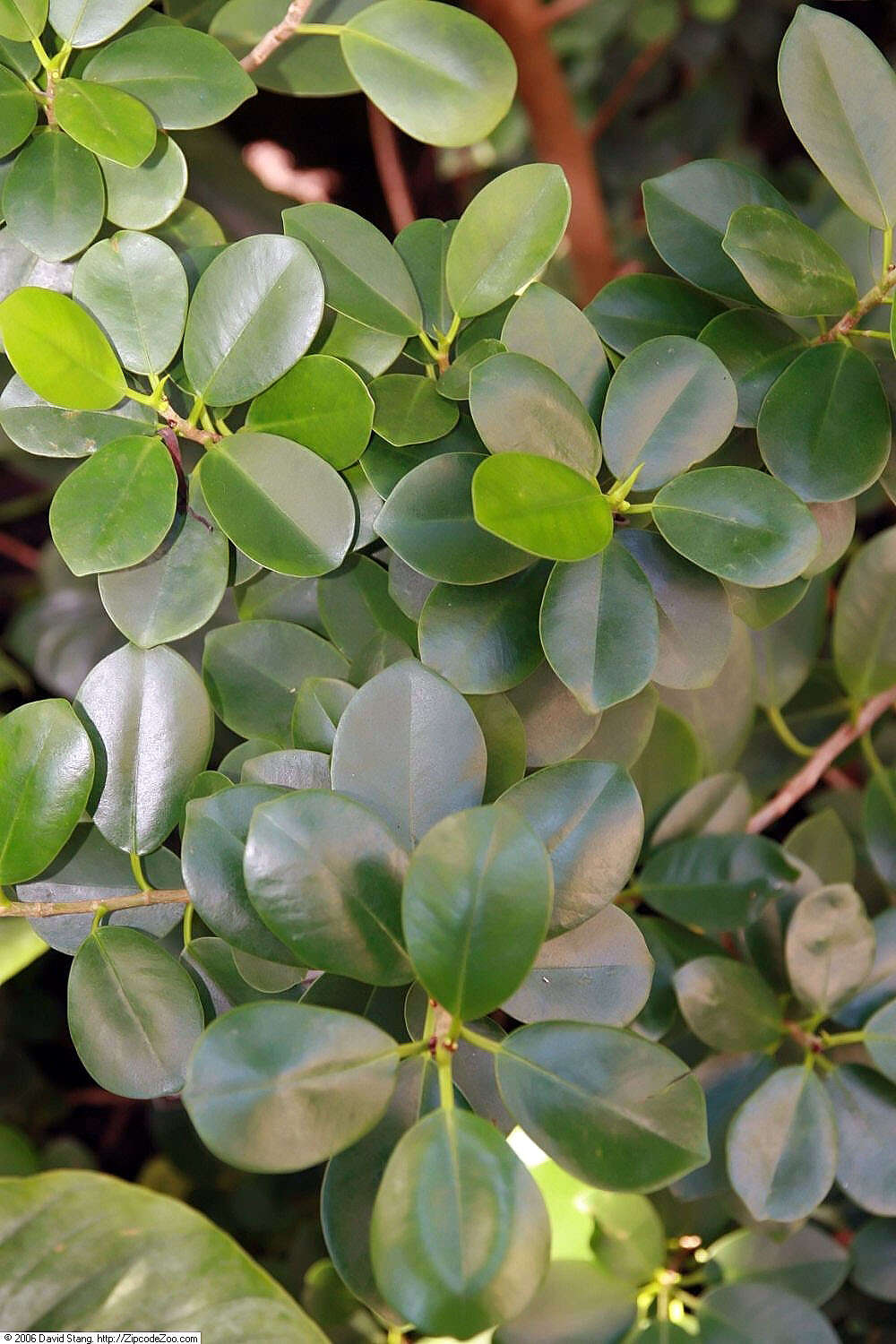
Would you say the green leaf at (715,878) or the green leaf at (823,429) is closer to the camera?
the green leaf at (823,429)

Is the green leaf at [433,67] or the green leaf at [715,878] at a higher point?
the green leaf at [433,67]

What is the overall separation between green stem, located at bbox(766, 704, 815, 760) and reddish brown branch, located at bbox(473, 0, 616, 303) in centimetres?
64

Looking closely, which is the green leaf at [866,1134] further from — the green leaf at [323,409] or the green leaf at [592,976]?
the green leaf at [323,409]

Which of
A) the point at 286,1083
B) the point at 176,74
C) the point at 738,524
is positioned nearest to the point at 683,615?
the point at 738,524

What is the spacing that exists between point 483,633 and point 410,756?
0.23ft

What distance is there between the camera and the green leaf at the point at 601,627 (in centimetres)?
44

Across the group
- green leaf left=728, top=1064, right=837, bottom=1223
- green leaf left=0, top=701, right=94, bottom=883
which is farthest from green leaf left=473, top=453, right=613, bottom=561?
green leaf left=728, top=1064, right=837, bottom=1223

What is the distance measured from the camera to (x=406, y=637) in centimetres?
55

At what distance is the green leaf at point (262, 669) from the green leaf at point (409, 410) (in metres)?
0.12

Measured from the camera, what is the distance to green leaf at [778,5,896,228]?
488 mm

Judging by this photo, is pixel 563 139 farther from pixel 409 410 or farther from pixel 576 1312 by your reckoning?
pixel 576 1312

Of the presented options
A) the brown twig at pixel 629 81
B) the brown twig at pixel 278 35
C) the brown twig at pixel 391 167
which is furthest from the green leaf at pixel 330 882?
the brown twig at pixel 629 81

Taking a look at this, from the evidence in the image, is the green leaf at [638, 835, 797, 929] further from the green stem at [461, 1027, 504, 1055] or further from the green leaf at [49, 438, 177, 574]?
the green leaf at [49, 438, 177, 574]

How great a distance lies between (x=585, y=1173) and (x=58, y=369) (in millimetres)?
414
